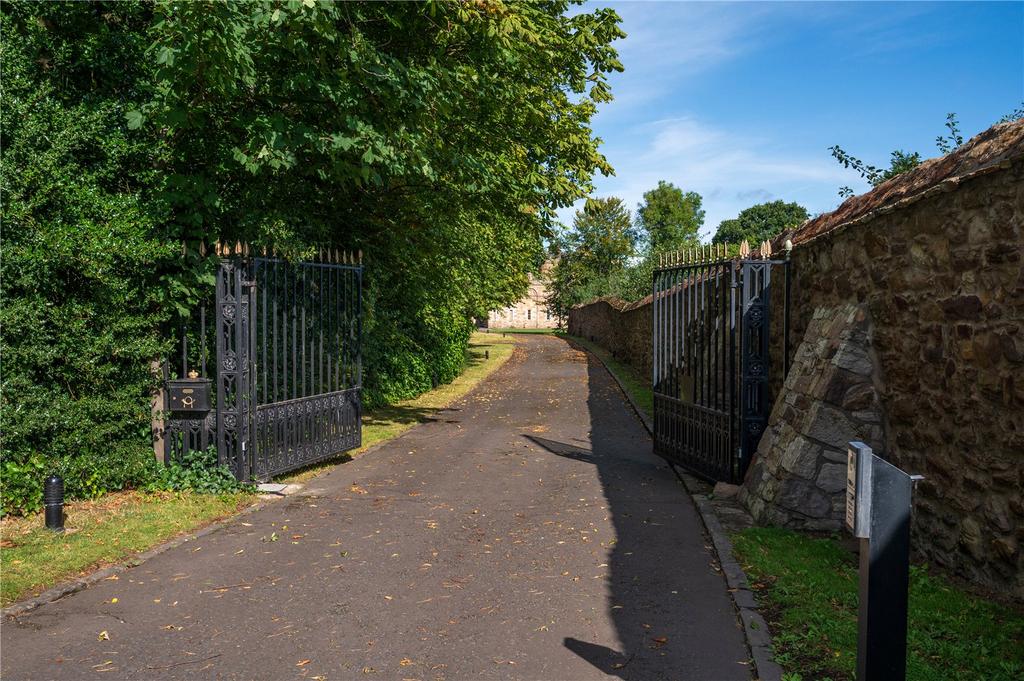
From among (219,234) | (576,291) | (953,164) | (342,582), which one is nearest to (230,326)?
(219,234)

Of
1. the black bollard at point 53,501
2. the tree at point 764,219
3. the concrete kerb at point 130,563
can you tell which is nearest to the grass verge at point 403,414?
the concrete kerb at point 130,563

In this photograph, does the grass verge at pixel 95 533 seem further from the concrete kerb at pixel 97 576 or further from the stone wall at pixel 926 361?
the stone wall at pixel 926 361

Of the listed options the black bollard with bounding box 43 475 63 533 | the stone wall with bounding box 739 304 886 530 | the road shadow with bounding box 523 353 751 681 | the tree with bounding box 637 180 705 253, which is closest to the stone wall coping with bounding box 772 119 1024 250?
the stone wall with bounding box 739 304 886 530

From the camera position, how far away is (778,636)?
4707 millimetres

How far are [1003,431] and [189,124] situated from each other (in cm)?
839

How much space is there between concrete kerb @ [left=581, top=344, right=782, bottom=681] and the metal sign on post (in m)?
1.03

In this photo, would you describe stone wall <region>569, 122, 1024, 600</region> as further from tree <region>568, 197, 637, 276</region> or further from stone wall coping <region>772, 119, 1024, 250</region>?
tree <region>568, 197, 637, 276</region>

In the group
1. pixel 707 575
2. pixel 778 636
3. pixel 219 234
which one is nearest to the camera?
pixel 778 636

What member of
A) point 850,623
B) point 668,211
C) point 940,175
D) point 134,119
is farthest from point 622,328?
point 668,211

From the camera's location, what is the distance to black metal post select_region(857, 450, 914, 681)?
3.14 metres

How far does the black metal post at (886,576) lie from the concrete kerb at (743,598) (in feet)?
3.33

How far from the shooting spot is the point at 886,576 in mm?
→ 3195

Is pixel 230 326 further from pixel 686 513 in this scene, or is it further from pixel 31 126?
pixel 686 513

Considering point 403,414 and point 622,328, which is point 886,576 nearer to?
point 403,414
